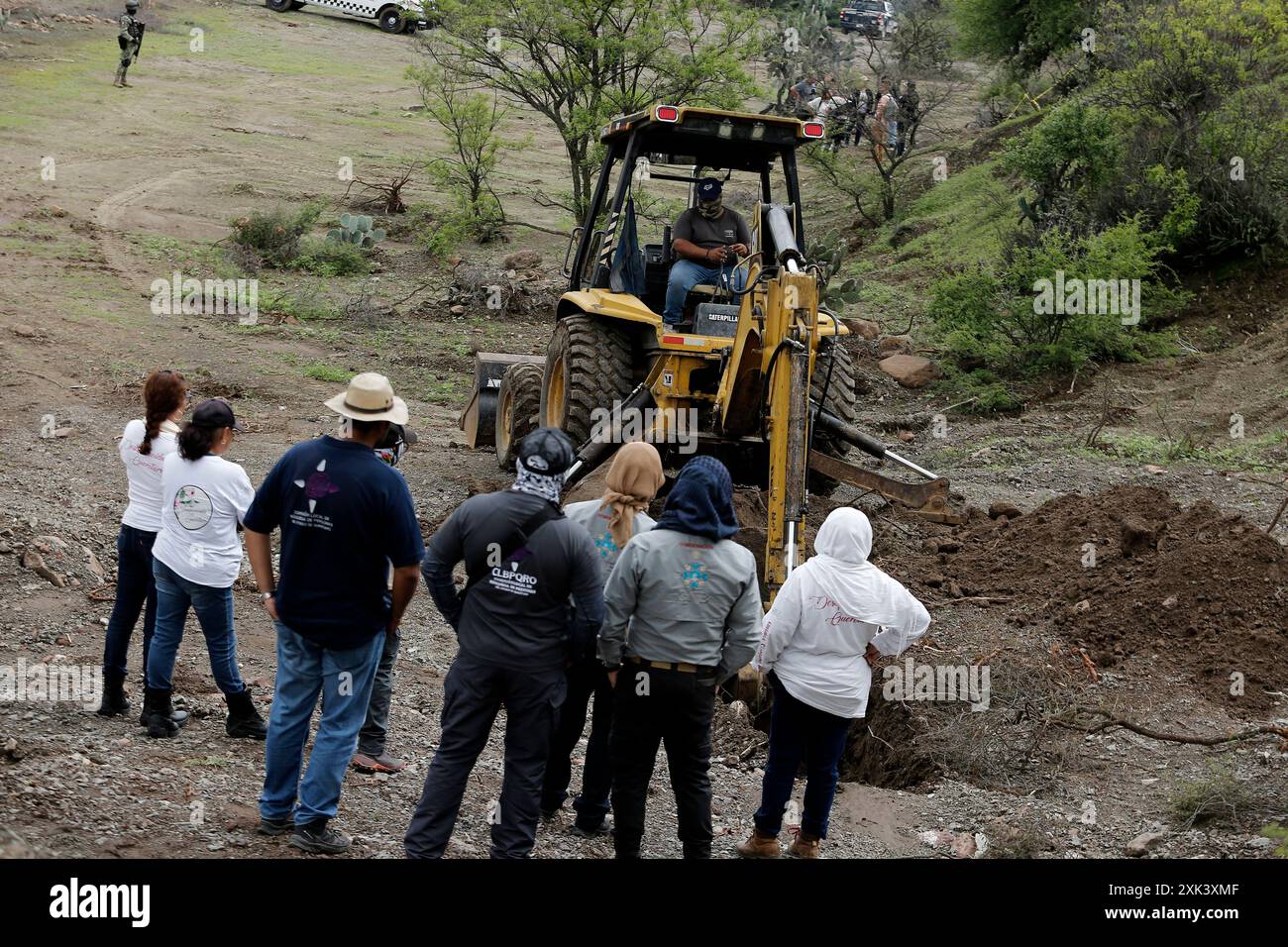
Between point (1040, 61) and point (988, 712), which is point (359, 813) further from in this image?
point (1040, 61)

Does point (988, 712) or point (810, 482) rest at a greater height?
point (810, 482)

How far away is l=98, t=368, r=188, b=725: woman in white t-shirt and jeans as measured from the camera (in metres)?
6.03

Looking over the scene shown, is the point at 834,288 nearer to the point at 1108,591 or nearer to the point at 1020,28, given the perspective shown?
the point at 1108,591

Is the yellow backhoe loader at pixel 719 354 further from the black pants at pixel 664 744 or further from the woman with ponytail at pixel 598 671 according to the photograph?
the black pants at pixel 664 744

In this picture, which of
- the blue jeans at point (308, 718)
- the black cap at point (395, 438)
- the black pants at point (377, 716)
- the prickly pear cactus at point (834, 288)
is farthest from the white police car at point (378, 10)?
the blue jeans at point (308, 718)

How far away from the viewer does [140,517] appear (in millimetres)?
6043

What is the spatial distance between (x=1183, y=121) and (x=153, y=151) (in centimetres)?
1766

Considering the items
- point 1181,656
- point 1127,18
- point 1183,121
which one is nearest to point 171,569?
point 1181,656

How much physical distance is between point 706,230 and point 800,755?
5325mm

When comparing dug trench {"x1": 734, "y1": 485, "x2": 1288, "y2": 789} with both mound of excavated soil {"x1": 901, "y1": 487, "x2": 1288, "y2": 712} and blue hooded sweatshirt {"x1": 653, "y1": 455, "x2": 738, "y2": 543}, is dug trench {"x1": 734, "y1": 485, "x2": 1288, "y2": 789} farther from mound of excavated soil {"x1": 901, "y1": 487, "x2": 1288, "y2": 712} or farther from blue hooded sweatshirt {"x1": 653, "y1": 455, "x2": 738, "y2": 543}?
blue hooded sweatshirt {"x1": 653, "y1": 455, "x2": 738, "y2": 543}

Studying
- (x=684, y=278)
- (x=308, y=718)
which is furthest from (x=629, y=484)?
(x=684, y=278)

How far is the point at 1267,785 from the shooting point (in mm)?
6145

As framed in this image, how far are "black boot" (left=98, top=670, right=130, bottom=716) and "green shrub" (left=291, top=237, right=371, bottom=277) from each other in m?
14.3
